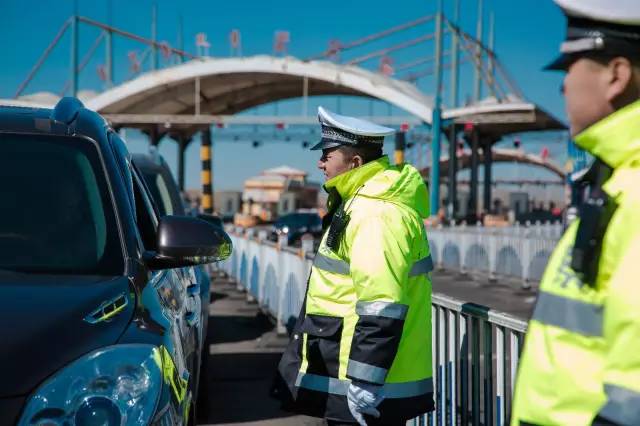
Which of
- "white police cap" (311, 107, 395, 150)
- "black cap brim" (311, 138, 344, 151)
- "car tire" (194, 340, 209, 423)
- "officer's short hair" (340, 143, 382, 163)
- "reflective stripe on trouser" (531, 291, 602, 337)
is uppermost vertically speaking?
"white police cap" (311, 107, 395, 150)

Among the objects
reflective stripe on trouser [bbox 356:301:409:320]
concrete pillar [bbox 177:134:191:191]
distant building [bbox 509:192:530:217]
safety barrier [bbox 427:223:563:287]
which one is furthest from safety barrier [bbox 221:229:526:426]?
distant building [bbox 509:192:530:217]

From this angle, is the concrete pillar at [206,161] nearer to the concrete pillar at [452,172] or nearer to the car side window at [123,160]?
the concrete pillar at [452,172]

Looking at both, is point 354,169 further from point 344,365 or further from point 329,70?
point 329,70

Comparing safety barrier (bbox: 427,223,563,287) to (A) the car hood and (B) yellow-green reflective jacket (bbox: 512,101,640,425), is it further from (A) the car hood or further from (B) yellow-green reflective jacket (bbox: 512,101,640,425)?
(B) yellow-green reflective jacket (bbox: 512,101,640,425)

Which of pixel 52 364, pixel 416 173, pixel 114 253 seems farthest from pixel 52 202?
pixel 416 173

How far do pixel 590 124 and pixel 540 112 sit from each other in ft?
123

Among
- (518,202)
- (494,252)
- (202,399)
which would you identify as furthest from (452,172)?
(518,202)

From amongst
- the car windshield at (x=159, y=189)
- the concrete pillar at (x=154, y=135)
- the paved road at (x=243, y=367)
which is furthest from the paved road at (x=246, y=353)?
the concrete pillar at (x=154, y=135)

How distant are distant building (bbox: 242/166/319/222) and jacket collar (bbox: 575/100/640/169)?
65.0 metres

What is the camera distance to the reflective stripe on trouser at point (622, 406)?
1.57m

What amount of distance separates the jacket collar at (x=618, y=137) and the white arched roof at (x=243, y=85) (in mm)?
38756

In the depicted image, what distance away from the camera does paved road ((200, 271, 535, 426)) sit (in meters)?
6.68

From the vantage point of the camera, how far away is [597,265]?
170cm

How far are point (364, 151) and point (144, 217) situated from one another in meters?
1.14
